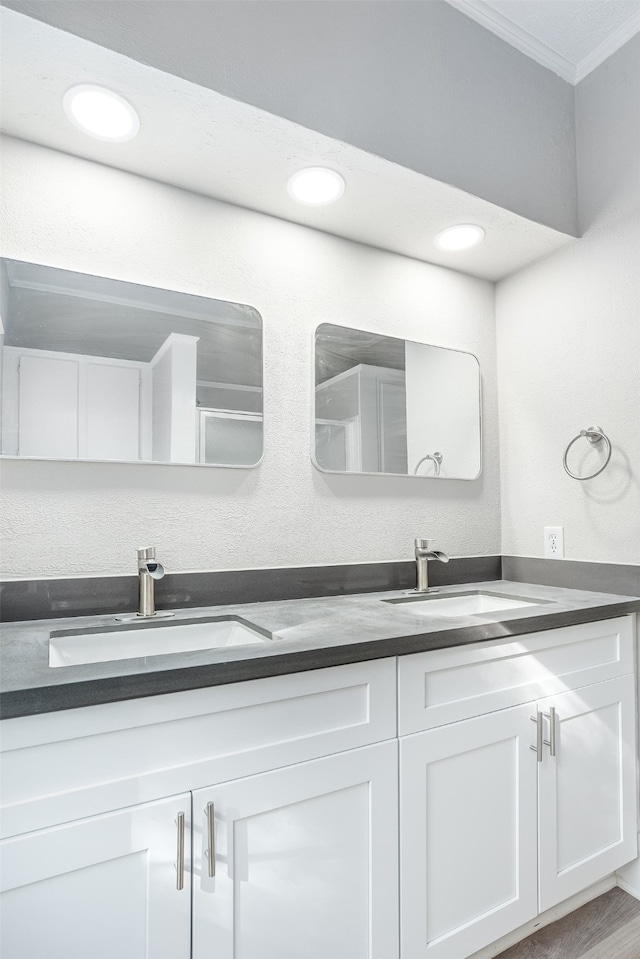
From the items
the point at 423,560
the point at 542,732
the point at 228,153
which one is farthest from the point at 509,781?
the point at 228,153

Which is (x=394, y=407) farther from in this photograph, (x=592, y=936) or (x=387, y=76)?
(x=592, y=936)

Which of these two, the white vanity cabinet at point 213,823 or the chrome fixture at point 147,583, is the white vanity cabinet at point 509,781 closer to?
the white vanity cabinet at point 213,823

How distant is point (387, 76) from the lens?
1.54m

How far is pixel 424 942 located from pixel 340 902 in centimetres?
28

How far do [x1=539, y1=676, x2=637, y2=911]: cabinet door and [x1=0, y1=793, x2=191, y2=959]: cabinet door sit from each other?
972 millimetres

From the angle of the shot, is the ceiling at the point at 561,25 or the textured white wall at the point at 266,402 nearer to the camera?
the textured white wall at the point at 266,402

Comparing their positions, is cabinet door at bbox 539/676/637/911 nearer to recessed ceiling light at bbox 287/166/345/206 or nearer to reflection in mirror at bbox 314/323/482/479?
reflection in mirror at bbox 314/323/482/479

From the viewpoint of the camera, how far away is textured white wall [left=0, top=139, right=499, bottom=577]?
1.42 meters

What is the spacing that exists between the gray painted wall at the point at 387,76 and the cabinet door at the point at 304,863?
1.51 meters

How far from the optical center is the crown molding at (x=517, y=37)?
171cm

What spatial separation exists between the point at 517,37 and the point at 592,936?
2.70m

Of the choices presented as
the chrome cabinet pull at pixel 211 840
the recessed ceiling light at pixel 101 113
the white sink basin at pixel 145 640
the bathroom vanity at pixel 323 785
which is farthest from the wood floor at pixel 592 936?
the recessed ceiling light at pixel 101 113

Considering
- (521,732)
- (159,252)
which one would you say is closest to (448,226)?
(159,252)

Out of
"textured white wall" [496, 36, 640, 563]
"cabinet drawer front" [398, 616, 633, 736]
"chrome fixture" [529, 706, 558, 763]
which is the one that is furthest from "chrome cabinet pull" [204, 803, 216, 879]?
"textured white wall" [496, 36, 640, 563]
